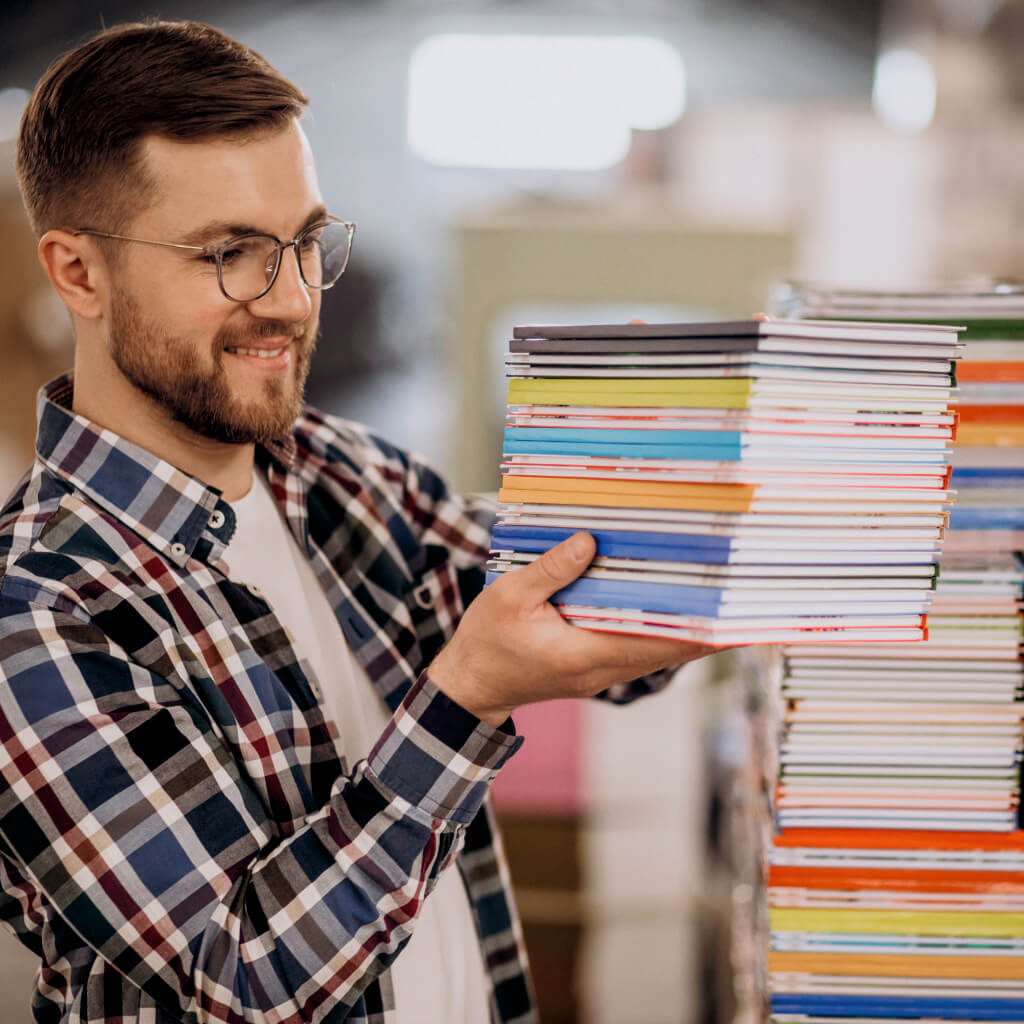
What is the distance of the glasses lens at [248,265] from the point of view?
1236mm

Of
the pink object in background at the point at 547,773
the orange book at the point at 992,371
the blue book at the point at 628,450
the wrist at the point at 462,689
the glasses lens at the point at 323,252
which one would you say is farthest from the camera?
the pink object in background at the point at 547,773

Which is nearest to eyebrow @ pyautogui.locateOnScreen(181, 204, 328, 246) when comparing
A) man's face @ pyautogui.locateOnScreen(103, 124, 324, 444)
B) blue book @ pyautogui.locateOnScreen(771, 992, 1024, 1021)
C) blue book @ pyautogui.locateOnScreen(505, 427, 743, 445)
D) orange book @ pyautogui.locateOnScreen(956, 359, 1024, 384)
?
man's face @ pyautogui.locateOnScreen(103, 124, 324, 444)

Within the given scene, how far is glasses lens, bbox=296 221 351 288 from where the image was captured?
1.29 m

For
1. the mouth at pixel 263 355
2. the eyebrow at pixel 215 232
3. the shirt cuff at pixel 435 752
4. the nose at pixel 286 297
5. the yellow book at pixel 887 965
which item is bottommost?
the yellow book at pixel 887 965

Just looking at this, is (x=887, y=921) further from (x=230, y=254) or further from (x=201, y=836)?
(x=230, y=254)

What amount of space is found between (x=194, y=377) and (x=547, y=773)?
6.93ft

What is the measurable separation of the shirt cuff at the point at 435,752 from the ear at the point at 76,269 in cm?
64

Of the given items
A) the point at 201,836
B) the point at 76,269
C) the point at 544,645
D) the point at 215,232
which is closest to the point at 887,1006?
the point at 544,645

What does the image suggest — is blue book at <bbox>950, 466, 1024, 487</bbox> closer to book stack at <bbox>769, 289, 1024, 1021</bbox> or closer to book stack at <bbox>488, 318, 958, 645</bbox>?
book stack at <bbox>769, 289, 1024, 1021</bbox>

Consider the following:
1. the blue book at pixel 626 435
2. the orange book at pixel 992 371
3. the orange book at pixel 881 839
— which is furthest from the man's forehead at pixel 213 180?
the orange book at pixel 881 839

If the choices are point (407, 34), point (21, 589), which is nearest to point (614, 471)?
point (21, 589)

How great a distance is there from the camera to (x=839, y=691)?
121 cm

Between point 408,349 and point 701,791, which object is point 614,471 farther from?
point 408,349

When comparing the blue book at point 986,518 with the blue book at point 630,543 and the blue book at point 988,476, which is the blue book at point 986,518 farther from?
the blue book at point 630,543
